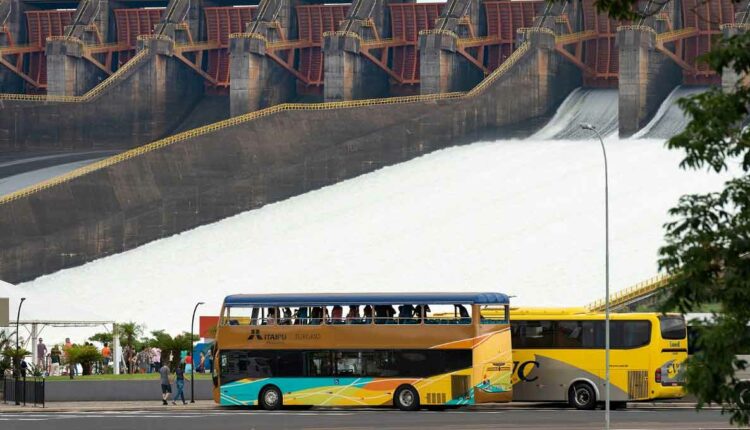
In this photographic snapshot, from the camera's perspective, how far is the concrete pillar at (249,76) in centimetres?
7825

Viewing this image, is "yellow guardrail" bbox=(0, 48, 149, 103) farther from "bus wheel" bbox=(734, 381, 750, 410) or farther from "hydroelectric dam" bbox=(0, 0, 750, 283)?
"bus wheel" bbox=(734, 381, 750, 410)

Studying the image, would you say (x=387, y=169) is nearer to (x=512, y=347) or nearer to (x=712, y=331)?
(x=512, y=347)

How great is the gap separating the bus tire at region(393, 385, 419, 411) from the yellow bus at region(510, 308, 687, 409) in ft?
8.75

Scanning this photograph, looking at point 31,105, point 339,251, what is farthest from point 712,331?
point 31,105

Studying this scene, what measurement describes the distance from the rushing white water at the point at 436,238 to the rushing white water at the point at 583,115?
93 cm

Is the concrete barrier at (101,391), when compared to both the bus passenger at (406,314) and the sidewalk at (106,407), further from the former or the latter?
the bus passenger at (406,314)

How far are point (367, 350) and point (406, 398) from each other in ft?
5.14

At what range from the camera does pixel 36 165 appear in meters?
74.8

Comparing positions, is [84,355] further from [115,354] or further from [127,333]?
[127,333]

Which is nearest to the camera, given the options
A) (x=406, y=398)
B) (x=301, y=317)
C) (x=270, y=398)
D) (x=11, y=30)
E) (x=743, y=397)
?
(x=743, y=397)

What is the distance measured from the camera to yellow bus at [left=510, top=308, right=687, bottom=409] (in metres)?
37.7

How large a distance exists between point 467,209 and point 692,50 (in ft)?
51.5

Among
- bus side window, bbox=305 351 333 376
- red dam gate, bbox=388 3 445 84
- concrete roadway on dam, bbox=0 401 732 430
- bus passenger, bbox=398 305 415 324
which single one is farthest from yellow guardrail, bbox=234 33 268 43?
bus passenger, bbox=398 305 415 324

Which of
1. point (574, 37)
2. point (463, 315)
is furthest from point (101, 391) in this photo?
point (574, 37)
